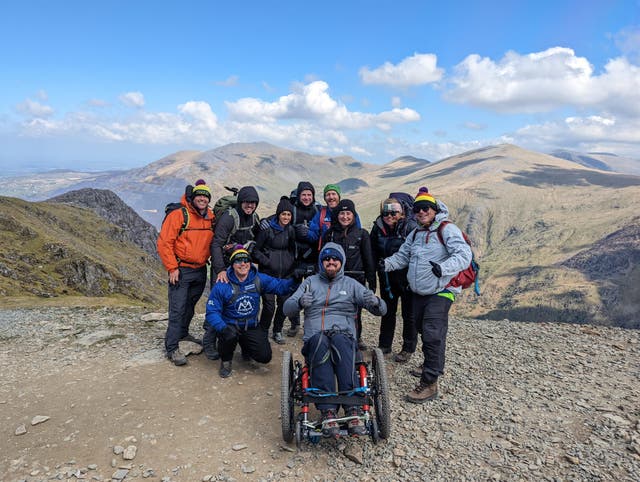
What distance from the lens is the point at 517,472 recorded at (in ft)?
19.1

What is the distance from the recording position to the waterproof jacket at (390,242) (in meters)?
9.34

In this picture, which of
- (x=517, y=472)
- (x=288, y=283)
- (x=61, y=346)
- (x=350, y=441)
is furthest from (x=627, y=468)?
(x=61, y=346)

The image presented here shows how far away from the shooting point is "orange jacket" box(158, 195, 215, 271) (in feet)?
29.4

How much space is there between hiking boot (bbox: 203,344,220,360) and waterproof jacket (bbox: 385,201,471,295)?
5.36m

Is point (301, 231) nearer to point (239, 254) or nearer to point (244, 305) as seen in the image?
point (239, 254)

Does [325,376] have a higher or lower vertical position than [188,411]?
higher

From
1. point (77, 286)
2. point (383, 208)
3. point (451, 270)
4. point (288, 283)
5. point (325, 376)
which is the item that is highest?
point (383, 208)

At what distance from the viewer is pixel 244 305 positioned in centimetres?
875

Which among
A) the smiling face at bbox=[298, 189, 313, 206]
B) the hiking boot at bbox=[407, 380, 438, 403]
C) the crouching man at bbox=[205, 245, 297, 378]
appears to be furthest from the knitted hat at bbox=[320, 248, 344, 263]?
the hiking boot at bbox=[407, 380, 438, 403]

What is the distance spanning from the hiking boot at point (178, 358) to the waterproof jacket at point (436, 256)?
5913 millimetres

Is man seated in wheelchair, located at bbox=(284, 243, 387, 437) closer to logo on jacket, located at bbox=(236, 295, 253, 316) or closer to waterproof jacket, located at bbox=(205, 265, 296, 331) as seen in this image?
waterproof jacket, located at bbox=(205, 265, 296, 331)

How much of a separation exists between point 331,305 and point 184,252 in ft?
13.6

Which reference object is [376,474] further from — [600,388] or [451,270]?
[600,388]

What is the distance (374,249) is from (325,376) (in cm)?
421
